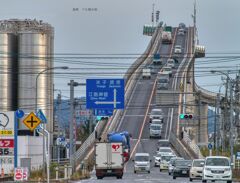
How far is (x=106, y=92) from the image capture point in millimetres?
66188

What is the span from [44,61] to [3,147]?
1529 inches

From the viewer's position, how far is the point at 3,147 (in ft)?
184

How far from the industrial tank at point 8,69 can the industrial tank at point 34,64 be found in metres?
0.63

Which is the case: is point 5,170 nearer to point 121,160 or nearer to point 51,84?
point 121,160

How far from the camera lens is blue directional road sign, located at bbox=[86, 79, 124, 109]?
216ft

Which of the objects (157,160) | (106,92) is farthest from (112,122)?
(106,92)

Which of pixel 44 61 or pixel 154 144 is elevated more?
pixel 44 61

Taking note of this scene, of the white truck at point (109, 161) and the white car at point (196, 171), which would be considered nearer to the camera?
the white car at point (196, 171)

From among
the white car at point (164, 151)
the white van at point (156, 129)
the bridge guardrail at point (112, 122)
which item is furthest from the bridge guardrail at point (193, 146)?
the bridge guardrail at point (112, 122)

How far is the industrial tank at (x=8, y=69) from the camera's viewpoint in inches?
3669

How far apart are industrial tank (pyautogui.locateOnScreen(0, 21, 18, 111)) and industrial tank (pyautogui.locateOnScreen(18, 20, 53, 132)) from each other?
0.63 metres

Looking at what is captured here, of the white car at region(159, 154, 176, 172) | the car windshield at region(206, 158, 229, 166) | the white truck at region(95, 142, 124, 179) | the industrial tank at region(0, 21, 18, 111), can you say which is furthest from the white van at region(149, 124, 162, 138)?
the car windshield at region(206, 158, 229, 166)

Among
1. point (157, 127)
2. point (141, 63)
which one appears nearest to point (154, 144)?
point (157, 127)

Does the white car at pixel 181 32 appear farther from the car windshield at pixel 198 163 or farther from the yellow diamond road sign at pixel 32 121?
the yellow diamond road sign at pixel 32 121
